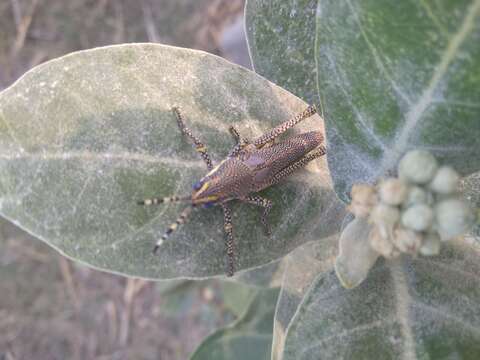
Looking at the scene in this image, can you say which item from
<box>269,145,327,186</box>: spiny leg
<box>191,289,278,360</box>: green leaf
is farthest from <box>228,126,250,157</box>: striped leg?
<box>191,289,278,360</box>: green leaf

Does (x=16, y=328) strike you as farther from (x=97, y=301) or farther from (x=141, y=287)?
(x=141, y=287)

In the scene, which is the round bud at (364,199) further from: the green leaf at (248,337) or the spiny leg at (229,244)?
the green leaf at (248,337)

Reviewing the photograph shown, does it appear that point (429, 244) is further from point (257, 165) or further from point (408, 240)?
point (257, 165)

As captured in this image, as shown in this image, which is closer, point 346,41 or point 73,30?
point 346,41

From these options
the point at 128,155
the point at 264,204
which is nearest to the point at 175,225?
the point at 128,155

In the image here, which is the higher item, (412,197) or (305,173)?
(305,173)

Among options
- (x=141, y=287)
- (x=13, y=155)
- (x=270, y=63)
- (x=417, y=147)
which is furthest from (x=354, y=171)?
(x=141, y=287)
